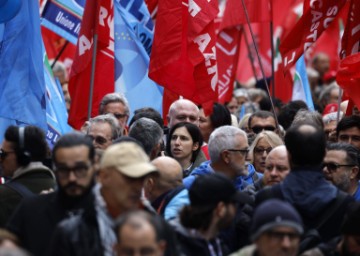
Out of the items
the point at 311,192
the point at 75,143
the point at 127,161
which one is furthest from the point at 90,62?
the point at 127,161

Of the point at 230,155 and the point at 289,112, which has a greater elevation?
the point at 230,155

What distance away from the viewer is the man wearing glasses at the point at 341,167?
10234 mm

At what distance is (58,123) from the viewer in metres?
14.0

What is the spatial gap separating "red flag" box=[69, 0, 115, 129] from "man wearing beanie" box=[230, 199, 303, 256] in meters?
6.14

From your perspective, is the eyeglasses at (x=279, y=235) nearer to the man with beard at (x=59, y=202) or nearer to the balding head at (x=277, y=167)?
the man with beard at (x=59, y=202)

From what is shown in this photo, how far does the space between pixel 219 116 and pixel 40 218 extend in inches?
246

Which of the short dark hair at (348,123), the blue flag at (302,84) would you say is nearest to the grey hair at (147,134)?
the short dark hair at (348,123)

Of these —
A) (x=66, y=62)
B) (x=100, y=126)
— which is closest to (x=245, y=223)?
(x=100, y=126)

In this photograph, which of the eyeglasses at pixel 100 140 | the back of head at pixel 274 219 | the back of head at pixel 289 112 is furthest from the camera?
the back of head at pixel 289 112

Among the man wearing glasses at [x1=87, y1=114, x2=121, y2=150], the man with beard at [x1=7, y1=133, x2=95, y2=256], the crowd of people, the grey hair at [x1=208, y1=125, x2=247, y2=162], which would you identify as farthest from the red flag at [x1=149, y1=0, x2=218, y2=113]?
the man with beard at [x1=7, y1=133, x2=95, y2=256]

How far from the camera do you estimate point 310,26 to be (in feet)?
44.5

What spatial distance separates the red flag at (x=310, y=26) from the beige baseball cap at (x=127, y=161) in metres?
5.75

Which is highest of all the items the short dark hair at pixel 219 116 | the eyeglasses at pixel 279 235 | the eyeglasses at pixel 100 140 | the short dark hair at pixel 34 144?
the short dark hair at pixel 34 144

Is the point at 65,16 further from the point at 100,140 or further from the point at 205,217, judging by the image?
the point at 205,217
